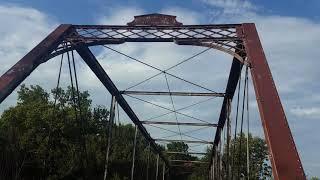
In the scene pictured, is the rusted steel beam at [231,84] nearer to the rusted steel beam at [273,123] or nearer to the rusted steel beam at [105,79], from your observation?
the rusted steel beam at [273,123]

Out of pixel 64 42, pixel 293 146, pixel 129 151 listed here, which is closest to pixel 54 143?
pixel 129 151

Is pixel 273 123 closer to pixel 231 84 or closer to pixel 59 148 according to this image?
pixel 231 84

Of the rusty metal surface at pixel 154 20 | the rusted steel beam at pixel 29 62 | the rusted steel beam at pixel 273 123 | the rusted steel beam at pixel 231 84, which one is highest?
the rusty metal surface at pixel 154 20

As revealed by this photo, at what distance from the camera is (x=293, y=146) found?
25.1 ft

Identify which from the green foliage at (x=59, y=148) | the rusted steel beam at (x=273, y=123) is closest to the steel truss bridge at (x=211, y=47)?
the rusted steel beam at (x=273, y=123)

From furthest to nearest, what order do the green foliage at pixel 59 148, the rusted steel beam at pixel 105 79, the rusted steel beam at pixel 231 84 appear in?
1. the green foliage at pixel 59 148
2. the rusted steel beam at pixel 231 84
3. the rusted steel beam at pixel 105 79

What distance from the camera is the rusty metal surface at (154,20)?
13829 millimetres

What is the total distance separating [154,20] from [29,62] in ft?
13.1

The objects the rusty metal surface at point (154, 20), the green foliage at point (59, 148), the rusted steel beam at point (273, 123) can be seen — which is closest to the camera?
the rusted steel beam at point (273, 123)

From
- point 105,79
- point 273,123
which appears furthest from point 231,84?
point 273,123

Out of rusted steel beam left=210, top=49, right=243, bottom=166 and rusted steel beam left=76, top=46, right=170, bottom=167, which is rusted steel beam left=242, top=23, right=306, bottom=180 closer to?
rusted steel beam left=210, top=49, right=243, bottom=166

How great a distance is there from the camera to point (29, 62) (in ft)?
38.0

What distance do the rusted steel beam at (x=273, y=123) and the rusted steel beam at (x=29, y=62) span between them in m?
5.03

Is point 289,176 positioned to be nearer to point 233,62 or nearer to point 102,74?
point 233,62
